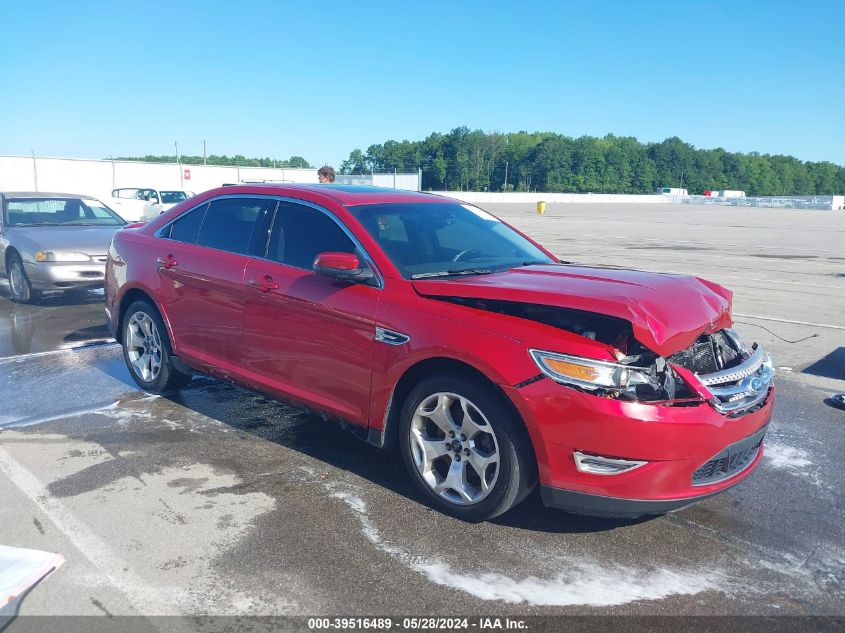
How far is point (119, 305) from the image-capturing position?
6.01m

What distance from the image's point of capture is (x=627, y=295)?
3570 millimetres

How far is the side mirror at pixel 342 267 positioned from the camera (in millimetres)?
4020

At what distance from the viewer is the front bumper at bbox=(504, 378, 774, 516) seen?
3.21 meters

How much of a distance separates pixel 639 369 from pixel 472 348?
2.58 ft

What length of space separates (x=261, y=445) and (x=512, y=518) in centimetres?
184

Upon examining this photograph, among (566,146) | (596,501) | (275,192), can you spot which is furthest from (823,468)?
(566,146)

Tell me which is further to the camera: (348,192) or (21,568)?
(348,192)

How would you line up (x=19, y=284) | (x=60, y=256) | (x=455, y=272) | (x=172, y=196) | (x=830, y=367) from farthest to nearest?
(x=172, y=196)
(x=19, y=284)
(x=60, y=256)
(x=830, y=367)
(x=455, y=272)

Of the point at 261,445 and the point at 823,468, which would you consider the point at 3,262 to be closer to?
the point at 261,445

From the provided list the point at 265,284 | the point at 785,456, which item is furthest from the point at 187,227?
the point at 785,456

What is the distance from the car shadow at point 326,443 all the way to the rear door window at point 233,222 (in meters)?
1.03

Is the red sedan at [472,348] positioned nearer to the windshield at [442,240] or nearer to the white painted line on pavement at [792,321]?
the windshield at [442,240]

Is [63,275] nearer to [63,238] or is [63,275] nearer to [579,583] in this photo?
[63,238]

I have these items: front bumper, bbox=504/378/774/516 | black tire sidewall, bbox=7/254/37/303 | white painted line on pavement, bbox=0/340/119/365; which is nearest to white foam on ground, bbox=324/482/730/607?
front bumper, bbox=504/378/774/516
